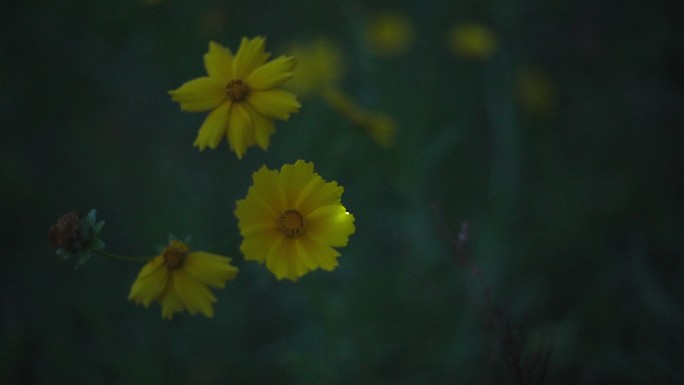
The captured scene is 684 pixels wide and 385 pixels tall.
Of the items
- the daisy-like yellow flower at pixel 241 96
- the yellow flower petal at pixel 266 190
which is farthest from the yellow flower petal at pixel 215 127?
the yellow flower petal at pixel 266 190

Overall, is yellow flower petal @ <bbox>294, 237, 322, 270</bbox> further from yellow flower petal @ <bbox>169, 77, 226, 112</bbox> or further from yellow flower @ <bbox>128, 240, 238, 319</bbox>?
yellow flower petal @ <bbox>169, 77, 226, 112</bbox>

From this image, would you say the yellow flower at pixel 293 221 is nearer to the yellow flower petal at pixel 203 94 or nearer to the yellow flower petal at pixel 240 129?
the yellow flower petal at pixel 240 129

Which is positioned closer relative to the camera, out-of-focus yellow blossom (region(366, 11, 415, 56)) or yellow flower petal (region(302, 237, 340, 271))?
yellow flower petal (region(302, 237, 340, 271))

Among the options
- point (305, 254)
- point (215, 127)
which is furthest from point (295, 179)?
point (215, 127)

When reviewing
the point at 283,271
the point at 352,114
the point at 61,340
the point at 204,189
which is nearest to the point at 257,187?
the point at 283,271

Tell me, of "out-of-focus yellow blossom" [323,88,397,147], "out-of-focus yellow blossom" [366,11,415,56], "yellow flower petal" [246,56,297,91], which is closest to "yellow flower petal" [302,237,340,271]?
"yellow flower petal" [246,56,297,91]

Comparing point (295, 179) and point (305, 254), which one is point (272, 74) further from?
point (305, 254)
